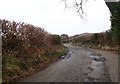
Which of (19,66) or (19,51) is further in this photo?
(19,51)

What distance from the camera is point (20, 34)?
17.5 m

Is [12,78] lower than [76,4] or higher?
lower

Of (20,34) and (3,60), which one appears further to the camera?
(20,34)

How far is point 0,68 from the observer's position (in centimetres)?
1353

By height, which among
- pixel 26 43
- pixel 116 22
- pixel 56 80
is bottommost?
pixel 56 80

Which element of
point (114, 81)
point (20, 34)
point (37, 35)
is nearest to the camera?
point (114, 81)

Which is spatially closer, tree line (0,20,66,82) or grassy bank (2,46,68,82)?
grassy bank (2,46,68,82)

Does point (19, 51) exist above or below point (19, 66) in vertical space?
above

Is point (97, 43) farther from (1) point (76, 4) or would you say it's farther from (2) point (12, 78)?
(2) point (12, 78)

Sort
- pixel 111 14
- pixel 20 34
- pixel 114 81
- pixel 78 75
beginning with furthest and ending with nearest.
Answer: pixel 111 14, pixel 20 34, pixel 78 75, pixel 114 81

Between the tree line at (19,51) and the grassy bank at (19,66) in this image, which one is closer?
the grassy bank at (19,66)

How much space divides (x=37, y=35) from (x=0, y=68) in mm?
8066

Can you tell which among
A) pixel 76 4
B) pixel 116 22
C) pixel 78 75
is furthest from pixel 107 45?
pixel 78 75

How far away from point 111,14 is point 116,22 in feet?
2.85
